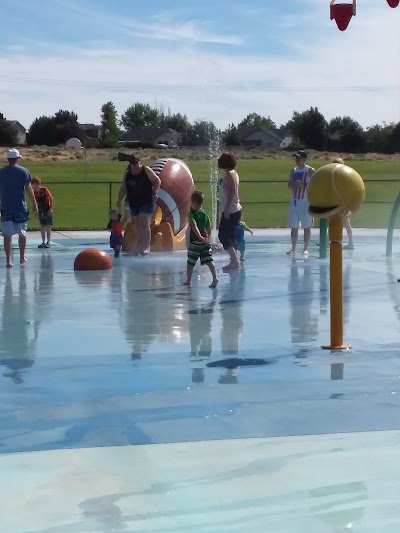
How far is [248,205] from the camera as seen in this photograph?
123 ft

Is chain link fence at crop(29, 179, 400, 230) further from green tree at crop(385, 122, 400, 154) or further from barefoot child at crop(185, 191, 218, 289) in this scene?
green tree at crop(385, 122, 400, 154)

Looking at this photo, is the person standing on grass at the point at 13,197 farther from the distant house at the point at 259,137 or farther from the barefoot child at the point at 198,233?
the distant house at the point at 259,137

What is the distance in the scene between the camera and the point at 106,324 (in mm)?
8805

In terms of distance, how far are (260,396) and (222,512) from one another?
2004 millimetres

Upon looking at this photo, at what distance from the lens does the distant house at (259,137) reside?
154 metres

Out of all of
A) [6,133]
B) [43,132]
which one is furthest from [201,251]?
[43,132]

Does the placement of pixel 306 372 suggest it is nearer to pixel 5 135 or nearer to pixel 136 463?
pixel 136 463

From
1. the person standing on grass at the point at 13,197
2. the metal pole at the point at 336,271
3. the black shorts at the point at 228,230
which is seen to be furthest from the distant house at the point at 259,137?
the metal pole at the point at 336,271

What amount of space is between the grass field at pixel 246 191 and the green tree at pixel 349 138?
1358 centimetres

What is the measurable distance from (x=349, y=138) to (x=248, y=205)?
2517 inches

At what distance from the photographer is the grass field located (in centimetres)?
2933

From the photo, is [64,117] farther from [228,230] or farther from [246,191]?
[228,230]

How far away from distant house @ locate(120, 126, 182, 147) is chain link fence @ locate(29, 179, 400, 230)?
82574 millimetres

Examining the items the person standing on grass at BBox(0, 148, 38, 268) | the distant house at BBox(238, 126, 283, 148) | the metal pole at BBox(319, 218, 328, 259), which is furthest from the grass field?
the distant house at BBox(238, 126, 283, 148)
